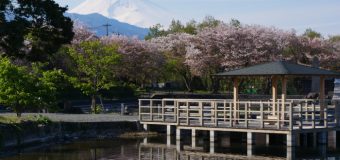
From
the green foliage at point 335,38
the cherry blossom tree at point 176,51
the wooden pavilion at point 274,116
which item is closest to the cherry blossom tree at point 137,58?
the cherry blossom tree at point 176,51

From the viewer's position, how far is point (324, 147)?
27.7 meters

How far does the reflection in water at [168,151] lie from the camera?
25094 mm

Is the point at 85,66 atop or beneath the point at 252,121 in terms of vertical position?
atop

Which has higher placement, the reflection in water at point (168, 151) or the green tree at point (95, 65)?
the green tree at point (95, 65)

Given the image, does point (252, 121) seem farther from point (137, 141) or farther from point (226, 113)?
point (137, 141)

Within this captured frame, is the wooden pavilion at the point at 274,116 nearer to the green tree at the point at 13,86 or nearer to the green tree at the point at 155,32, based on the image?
the green tree at the point at 13,86

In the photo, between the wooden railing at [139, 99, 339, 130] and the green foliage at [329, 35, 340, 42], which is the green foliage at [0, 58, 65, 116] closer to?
the wooden railing at [139, 99, 339, 130]

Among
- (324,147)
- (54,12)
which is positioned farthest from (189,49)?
(54,12)

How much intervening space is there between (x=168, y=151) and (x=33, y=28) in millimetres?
8033

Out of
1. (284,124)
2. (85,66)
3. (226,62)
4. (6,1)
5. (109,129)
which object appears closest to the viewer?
(6,1)

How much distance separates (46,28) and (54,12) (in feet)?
2.88

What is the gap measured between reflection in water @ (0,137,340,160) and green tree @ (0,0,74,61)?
4280 millimetres

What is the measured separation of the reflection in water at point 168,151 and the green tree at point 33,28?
4.28m

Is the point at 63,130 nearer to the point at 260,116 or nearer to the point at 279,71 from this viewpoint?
the point at 260,116
